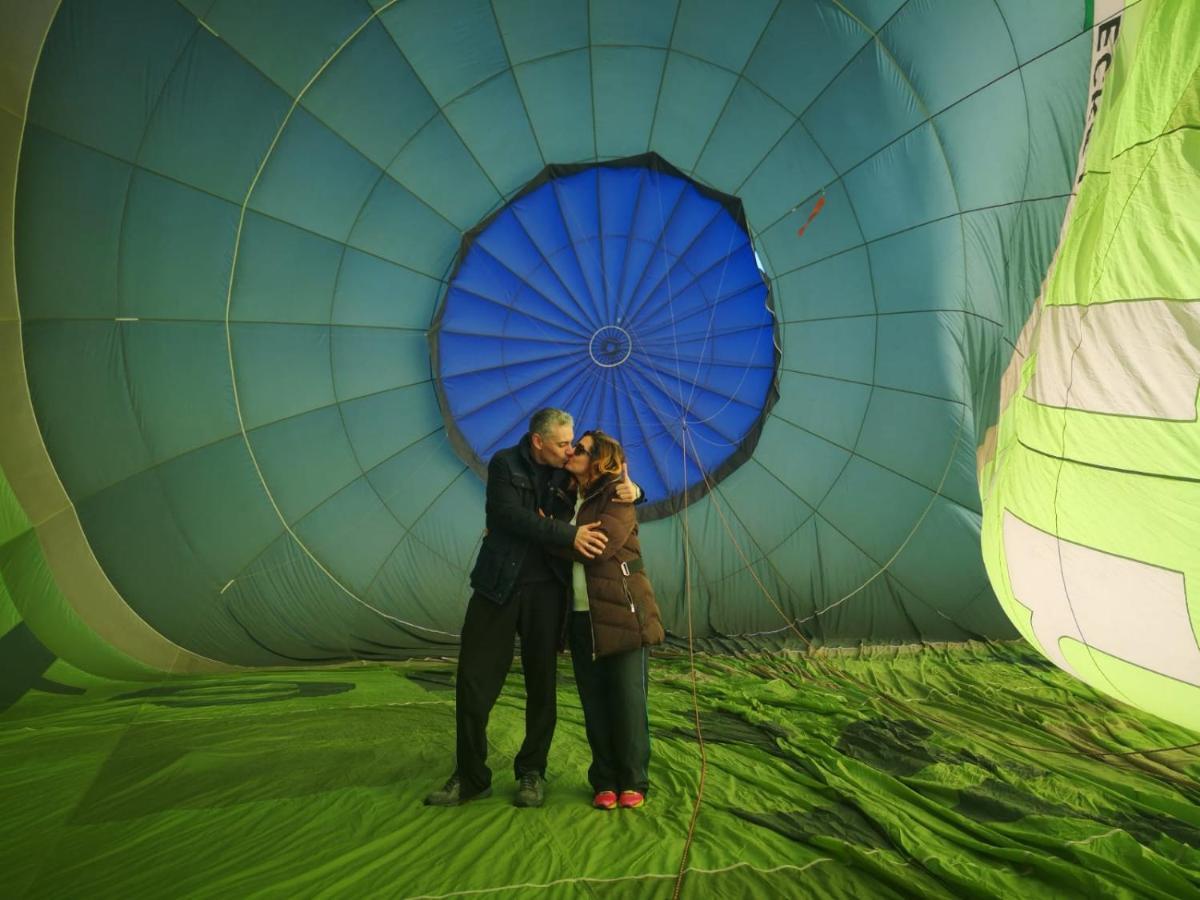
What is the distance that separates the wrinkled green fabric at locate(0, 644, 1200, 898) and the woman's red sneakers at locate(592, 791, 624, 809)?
4 centimetres

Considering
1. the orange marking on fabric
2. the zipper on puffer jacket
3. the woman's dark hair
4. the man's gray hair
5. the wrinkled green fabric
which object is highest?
the orange marking on fabric

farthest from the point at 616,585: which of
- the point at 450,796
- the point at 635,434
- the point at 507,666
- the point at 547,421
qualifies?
the point at 635,434

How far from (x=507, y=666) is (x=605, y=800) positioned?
43 centimetres

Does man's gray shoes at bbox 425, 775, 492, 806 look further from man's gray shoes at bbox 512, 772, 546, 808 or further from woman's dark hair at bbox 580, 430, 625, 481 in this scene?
woman's dark hair at bbox 580, 430, 625, 481

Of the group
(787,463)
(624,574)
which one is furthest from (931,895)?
(787,463)

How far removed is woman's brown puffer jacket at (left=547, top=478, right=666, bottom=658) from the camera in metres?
2.34

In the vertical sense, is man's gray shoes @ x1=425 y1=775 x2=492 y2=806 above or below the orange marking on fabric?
below

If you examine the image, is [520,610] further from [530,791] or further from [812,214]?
[812,214]

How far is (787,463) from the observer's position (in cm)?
453

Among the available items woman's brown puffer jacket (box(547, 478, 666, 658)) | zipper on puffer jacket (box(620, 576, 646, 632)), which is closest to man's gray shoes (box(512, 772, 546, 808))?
woman's brown puffer jacket (box(547, 478, 666, 658))

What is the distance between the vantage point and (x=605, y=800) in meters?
2.36

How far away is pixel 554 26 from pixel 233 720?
9.78ft

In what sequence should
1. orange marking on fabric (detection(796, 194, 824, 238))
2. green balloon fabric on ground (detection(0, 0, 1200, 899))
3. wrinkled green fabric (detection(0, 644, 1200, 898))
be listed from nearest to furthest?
wrinkled green fabric (detection(0, 644, 1200, 898)) → green balloon fabric on ground (detection(0, 0, 1200, 899)) → orange marking on fabric (detection(796, 194, 824, 238))

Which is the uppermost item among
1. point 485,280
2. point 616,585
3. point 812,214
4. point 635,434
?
point 812,214
